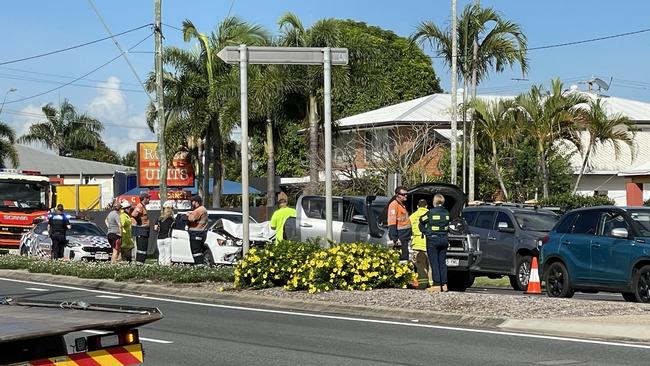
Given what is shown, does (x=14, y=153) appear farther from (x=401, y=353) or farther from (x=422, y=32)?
(x=401, y=353)

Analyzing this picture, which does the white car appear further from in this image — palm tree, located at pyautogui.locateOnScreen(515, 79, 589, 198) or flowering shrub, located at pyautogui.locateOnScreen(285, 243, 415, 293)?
palm tree, located at pyautogui.locateOnScreen(515, 79, 589, 198)

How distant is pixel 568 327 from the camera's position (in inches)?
545

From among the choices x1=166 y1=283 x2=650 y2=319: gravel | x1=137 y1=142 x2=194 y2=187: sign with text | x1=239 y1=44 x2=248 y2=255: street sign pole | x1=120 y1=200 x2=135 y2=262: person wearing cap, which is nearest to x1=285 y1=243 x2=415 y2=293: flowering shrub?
x1=166 y1=283 x2=650 y2=319: gravel

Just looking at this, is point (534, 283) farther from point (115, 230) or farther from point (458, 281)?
point (115, 230)

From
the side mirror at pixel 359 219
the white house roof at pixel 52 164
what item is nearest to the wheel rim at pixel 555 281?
the side mirror at pixel 359 219

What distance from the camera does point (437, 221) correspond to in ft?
58.9

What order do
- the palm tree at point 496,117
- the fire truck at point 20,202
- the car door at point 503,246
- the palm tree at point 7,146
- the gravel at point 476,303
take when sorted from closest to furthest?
the gravel at point 476,303, the car door at point 503,246, the palm tree at point 496,117, the fire truck at point 20,202, the palm tree at point 7,146

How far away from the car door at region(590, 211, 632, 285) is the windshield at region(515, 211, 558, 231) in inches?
175

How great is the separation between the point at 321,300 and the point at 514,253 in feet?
17.8

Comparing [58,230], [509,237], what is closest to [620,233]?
[509,237]

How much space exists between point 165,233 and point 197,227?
207cm

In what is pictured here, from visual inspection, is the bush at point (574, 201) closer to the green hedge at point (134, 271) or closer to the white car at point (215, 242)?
the white car at point (215, 242)

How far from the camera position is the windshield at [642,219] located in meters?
16.6

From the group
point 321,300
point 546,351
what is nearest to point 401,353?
point 546,351
